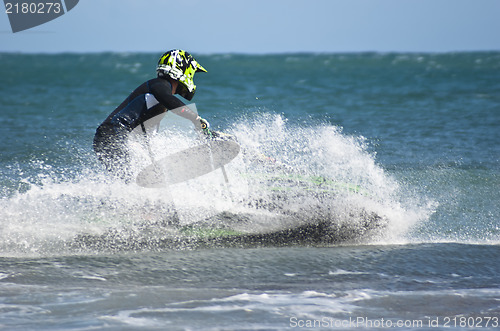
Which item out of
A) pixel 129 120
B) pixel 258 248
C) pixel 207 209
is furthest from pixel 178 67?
pixel 258 248

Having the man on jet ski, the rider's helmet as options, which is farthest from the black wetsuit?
the rider's helmet

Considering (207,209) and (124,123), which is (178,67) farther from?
(207,209)

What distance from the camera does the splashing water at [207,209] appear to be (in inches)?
233

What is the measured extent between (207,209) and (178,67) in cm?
145

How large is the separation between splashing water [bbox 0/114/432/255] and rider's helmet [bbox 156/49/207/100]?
1.98 feet

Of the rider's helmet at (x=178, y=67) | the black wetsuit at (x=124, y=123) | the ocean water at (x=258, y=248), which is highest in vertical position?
the rider's helmet at (x=178, y=67)

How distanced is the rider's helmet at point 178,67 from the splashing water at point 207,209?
0.60 metres

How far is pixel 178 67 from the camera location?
6.05 meters

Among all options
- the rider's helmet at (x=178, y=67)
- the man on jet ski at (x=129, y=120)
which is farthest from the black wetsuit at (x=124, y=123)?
the rider's helmet at (x=178, y=67)

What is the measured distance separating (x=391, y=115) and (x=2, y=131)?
32.9ft

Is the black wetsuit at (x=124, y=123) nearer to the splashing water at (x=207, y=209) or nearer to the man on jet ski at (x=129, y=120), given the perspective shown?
the man on jet ski at (x=129, y=120)

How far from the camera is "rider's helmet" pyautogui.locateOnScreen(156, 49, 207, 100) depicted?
19.7 feet

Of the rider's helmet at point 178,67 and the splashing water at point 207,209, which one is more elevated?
the rider's helmet at point 178,67

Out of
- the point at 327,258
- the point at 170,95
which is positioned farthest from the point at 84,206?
the point at 327,258
